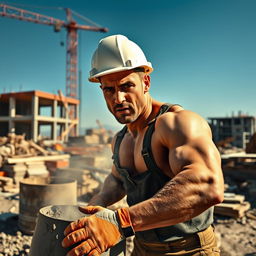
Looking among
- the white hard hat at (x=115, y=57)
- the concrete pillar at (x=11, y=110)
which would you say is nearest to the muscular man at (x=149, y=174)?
the white hard hat at (x=115, y=57)

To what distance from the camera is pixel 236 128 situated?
37.9m

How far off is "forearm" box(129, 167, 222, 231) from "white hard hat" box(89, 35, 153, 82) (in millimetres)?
952

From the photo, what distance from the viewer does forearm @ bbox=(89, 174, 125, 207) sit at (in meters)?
2.15

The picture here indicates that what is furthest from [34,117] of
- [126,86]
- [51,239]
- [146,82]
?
[51,239]

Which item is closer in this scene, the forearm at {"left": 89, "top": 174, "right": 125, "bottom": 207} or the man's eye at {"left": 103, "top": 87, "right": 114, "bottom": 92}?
the man's eye at {"left": 103, "top": 87, "right": 114, "bottom": 92}

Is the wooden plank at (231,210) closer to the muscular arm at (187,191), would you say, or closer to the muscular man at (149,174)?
the muscular man at (149,174)

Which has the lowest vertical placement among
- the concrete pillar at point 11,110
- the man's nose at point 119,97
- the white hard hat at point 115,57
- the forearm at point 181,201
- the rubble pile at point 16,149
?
the rubble pile at point 16,149

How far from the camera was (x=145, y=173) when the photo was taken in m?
1.74

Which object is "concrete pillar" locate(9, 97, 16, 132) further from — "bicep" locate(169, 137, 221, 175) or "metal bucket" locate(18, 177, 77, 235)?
"bicep" locate(169, 137, 221, 175)

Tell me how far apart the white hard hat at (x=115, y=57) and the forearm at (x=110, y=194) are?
1085 millimetres

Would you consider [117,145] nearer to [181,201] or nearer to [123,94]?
[123,94]

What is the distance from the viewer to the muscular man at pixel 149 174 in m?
1.19


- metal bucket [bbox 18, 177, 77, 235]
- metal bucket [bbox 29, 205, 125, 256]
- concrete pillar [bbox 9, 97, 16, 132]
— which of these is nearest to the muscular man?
metal bucket [bbox 29, 205, 125, 256]

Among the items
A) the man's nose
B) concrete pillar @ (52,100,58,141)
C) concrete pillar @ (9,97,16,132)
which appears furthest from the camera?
concrete pillar @ (52,100,58,141)
